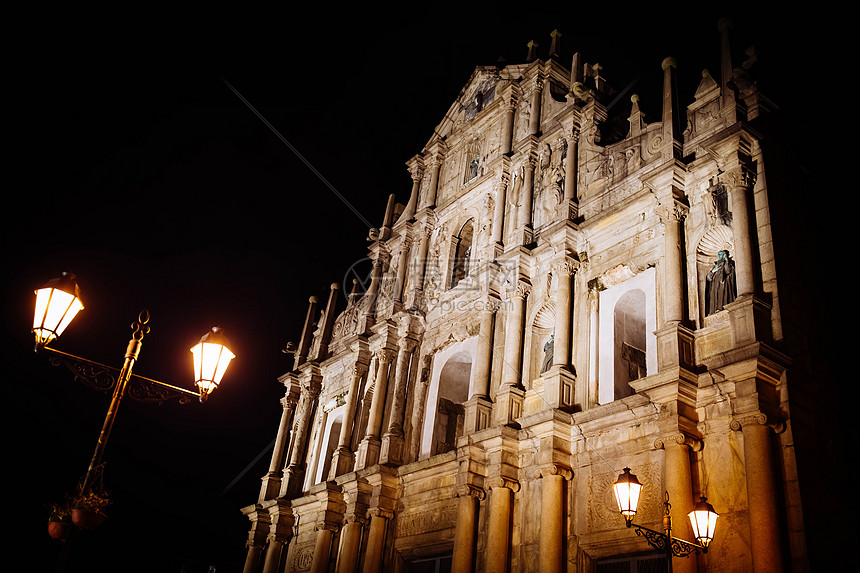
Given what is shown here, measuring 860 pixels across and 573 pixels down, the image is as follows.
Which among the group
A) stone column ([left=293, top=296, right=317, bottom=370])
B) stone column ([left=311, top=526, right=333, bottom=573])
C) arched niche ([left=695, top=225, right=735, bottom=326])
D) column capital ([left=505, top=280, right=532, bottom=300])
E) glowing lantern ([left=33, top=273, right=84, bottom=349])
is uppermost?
stone column ([left=293, top=296, right=317, bottom=370])

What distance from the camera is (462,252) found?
22500mm

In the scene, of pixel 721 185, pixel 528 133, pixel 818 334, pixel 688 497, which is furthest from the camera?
pixel 528 133

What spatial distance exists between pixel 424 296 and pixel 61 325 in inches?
557

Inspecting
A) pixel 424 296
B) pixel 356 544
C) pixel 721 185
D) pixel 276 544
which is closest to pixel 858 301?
pixel 721 185

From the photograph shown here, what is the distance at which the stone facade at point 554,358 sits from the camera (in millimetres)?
11969

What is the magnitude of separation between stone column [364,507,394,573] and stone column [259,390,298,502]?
6991 mm

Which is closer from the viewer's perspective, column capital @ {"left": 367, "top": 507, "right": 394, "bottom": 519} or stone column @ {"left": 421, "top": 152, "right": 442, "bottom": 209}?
column capital @ {"left": 367, "top": 507, "right": 394, "bottom": 519}

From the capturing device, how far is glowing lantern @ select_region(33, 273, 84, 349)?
8.34m

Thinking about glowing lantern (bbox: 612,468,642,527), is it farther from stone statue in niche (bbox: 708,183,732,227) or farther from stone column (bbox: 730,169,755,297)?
stone statue in niche (bbox: 708,183,732,227)

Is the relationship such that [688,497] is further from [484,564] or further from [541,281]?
[541,281]

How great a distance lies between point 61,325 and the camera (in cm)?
850

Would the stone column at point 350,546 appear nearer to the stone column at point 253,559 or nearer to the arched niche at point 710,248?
the stone column at point 253,559

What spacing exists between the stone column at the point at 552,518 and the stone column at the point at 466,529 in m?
1.90

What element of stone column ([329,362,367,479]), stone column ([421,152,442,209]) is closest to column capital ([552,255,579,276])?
stone column ([421,152,442,209])
